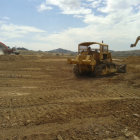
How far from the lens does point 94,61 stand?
10.8 meters

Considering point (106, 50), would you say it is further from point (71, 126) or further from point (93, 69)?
point (71, 126)

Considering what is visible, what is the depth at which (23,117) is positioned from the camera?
4598 millimetres

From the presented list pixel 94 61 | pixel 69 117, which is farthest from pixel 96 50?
pixel 69 117

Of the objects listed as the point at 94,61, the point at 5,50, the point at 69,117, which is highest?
the point at 5,50

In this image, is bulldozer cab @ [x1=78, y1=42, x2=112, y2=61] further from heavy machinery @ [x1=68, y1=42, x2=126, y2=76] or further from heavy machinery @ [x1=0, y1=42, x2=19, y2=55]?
heavy machinery @ [x1=0, y1=42, x2=19, y2=55]

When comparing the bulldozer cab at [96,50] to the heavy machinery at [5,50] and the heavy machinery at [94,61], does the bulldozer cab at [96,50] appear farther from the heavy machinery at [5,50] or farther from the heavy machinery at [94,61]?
the heavy machinery at [5,50]

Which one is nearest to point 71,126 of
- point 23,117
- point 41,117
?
point 41,117

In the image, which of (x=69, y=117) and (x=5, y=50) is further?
(x=5, y=50)

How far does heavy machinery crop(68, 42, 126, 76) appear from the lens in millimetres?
11250

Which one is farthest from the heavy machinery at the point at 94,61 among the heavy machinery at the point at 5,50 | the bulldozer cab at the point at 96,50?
the heavy machinery at the point at 5,50

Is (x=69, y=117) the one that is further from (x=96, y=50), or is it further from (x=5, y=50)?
(x=5, y=50)

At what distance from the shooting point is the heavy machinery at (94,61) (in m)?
11.2

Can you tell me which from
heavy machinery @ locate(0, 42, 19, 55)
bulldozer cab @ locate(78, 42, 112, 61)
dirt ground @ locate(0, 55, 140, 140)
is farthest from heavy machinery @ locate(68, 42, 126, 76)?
heavy machinery @ locate(0, 42, 19, 55)

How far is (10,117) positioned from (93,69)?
25.2 ft
